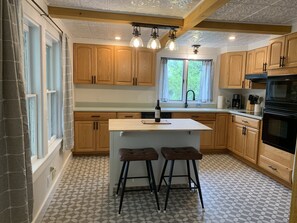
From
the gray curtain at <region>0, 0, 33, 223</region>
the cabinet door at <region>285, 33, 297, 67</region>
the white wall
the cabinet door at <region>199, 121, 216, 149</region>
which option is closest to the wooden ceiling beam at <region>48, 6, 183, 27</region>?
the white wall

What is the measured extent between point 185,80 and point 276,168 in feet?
8.66

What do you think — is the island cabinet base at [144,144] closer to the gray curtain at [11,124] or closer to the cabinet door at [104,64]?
the gray curtain at [11,124]

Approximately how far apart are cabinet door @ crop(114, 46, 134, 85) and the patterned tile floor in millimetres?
1921

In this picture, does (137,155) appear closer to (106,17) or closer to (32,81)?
(32,81)

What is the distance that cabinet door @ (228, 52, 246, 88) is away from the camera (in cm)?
473

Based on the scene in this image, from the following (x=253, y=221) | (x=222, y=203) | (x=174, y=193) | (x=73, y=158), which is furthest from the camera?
(x=73, y=158)

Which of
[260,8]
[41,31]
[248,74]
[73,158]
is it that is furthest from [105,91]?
[260,8]

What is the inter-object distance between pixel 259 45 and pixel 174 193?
3.28 m

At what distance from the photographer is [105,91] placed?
16.3 ft

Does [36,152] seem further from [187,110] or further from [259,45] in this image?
[259,45]

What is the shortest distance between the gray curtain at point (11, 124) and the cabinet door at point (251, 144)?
11.7 ft

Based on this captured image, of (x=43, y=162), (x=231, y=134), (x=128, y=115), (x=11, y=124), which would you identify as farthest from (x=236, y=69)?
(x=11, y=124)

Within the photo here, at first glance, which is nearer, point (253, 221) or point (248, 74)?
point (253, 221)

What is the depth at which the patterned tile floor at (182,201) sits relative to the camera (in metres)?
2.45
